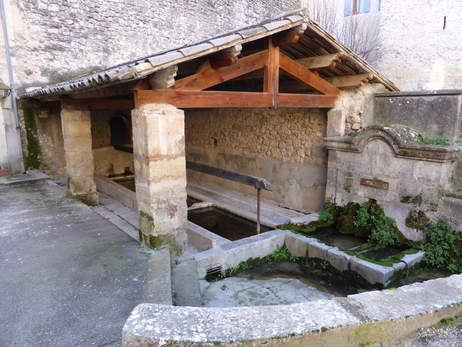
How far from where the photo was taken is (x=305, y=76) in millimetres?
5113

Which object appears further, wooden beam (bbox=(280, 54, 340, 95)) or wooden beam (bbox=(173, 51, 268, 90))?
wooden beam (bbox=(280, 54, 340, 95))

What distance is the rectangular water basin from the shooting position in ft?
19.1

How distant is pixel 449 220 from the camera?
14.3ft

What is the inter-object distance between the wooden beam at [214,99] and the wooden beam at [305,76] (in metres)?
0.24

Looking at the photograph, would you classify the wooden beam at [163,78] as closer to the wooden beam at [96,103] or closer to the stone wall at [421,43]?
the wooden beam at [96,103]

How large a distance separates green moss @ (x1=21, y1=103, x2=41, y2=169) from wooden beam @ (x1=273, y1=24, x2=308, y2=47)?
633 cm

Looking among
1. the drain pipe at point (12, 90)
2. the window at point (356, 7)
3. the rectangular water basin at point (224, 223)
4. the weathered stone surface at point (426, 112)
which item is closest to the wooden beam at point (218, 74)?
the weathered stone surface at point (426, 112)

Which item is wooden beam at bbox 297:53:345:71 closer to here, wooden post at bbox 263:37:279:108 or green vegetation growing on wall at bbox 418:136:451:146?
wooden post at bbox 263:37:279:108

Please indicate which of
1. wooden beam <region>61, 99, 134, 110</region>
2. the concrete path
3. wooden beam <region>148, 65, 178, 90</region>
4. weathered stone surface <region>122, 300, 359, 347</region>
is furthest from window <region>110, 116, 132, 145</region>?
weathered stone surface <region>122, 300, 359, 347</region>

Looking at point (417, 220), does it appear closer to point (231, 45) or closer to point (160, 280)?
point (231, 45)

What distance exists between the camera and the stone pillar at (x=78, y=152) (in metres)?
5.63

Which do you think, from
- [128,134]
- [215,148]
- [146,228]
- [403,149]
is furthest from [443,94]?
[128,134]

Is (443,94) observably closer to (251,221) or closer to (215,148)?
(251,221)

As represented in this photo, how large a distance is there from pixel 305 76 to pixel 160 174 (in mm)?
2887
